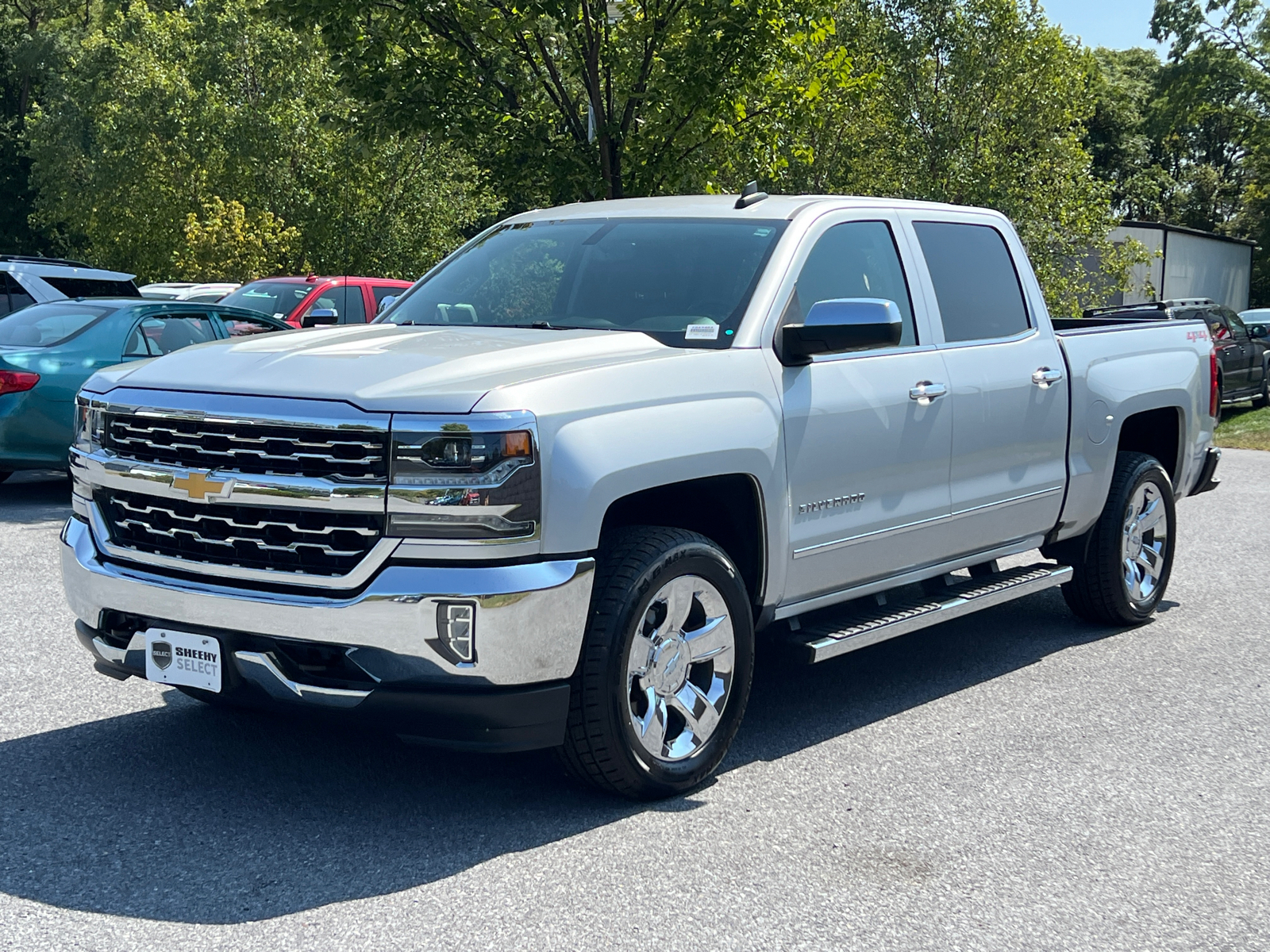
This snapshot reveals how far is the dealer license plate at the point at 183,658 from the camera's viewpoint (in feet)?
14.1

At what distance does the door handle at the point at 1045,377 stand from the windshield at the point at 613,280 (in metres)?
1.60

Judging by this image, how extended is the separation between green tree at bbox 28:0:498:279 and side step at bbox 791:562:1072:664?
24831 millimetres

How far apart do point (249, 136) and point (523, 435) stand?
29924 mm

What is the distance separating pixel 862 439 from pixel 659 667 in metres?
1.30

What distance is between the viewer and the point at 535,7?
44.5 ft

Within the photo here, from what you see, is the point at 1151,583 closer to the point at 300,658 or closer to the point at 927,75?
the point at 300,658

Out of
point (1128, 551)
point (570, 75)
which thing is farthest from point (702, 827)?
point (570, 75)

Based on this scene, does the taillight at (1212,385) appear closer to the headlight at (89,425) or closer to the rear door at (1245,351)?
the headlight at (89,425)

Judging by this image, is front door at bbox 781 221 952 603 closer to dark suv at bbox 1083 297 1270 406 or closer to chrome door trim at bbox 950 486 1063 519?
chrome door trim at bbox 950 486 1063 519

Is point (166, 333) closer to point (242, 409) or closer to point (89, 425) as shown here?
point (89, 425)

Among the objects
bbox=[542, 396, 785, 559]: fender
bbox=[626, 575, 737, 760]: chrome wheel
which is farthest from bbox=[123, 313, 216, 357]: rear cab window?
bbox=[626, 575, 737, 760]: chrome wheel

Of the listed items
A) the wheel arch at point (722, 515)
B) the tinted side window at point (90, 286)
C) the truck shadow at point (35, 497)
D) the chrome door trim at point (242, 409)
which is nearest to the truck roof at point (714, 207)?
the wheel arch at point (722, 515)

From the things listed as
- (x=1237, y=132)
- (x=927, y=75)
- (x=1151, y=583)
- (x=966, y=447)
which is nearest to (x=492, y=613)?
(x=966, y=447)

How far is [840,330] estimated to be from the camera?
16.4ft
